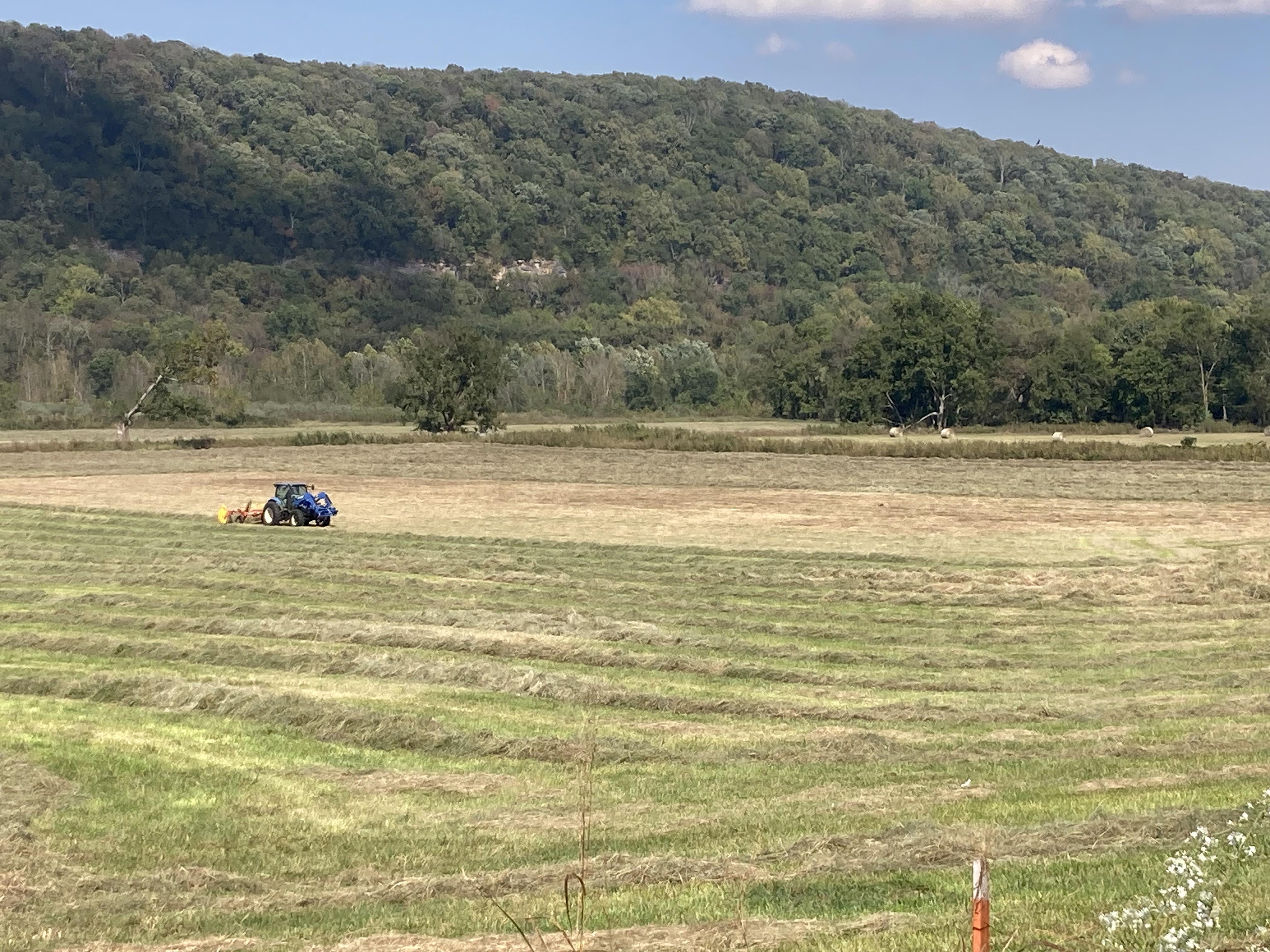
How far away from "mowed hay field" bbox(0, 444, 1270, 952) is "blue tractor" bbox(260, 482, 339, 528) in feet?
5.08

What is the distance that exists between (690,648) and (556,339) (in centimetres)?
17556

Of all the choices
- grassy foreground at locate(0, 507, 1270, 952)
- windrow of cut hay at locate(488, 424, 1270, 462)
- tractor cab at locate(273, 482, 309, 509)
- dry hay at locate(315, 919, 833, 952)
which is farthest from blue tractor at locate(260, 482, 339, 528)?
windrow of cut hay at locate(488, 424, 1270, 462)

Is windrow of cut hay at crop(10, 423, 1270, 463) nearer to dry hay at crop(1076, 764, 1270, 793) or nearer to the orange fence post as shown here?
dry hay at crop(1076, 764, 1270, 793)

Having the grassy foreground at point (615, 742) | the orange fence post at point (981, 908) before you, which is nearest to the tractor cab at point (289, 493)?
the grassy foreground at point (615, 742)

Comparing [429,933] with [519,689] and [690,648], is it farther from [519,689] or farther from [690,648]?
[690,648]

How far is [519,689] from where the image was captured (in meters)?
19.7

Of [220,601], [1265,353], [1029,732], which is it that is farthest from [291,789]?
[1265,353]

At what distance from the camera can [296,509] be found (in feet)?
134

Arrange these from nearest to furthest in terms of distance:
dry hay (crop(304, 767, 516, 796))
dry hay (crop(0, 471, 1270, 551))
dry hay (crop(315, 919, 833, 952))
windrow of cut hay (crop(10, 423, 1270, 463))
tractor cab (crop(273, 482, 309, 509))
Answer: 1. dry hay (crop(315, 919, 833, 952))
2. dry hay (crop(304, 767, 516, 796))
3. dry hay (crop(0, 471, 1270, 551))
4. tractor cab (crop(273, 482, 309, 509))
5. windrow of cut hay (crop(10, 423, 1270, 463))

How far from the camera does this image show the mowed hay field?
10.3m

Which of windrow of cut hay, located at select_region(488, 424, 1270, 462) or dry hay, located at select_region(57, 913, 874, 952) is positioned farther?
windrow of cut hay, located at select_region(488, 424, 1270, 462)

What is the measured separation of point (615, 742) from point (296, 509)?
26.0m

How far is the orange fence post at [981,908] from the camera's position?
18.4 ft

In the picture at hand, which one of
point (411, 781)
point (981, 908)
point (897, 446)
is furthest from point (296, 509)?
point (897, 446)
